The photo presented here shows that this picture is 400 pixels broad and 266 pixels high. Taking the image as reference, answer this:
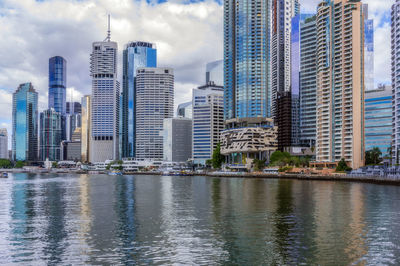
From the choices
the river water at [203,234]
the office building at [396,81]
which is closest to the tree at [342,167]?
the office building at [396,81]

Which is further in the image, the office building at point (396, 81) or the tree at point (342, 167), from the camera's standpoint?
the tree at point (342, 167)

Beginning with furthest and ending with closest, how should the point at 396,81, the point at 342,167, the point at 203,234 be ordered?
the point at 342,167 → the point at 396,81 → the point at 203,234

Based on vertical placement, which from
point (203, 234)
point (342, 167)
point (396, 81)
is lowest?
point (203, 234)

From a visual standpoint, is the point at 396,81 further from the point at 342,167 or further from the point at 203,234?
the point at 203,234

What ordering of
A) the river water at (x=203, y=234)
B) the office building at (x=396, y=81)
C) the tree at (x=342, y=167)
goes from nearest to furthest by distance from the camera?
the river water at (x=203, y=234) → the office building at (x=396, y=81) → the tree at (x=342, y=167)

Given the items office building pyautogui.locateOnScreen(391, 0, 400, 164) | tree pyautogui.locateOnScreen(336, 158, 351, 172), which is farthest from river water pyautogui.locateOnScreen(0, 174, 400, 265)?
tree pyautogui.locateOnScreen(336, 158, 351, 172)

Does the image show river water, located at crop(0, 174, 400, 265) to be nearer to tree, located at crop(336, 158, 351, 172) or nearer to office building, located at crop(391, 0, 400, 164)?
office building, located at crop(391, 0, 400, 164)

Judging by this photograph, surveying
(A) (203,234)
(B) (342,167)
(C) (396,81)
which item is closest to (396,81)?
(C) (396,81)

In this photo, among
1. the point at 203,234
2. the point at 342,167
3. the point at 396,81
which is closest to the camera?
the point at 203,234

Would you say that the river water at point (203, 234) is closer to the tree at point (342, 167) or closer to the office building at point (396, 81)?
the office building at point (396, 81)

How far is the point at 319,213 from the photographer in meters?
66.8

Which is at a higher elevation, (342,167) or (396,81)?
(396,81)

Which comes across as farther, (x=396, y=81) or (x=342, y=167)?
(x=342, y=167)

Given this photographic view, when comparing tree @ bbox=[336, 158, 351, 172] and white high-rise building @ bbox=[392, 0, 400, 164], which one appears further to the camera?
tree @ bbox=[336, 158, 351, 172]
